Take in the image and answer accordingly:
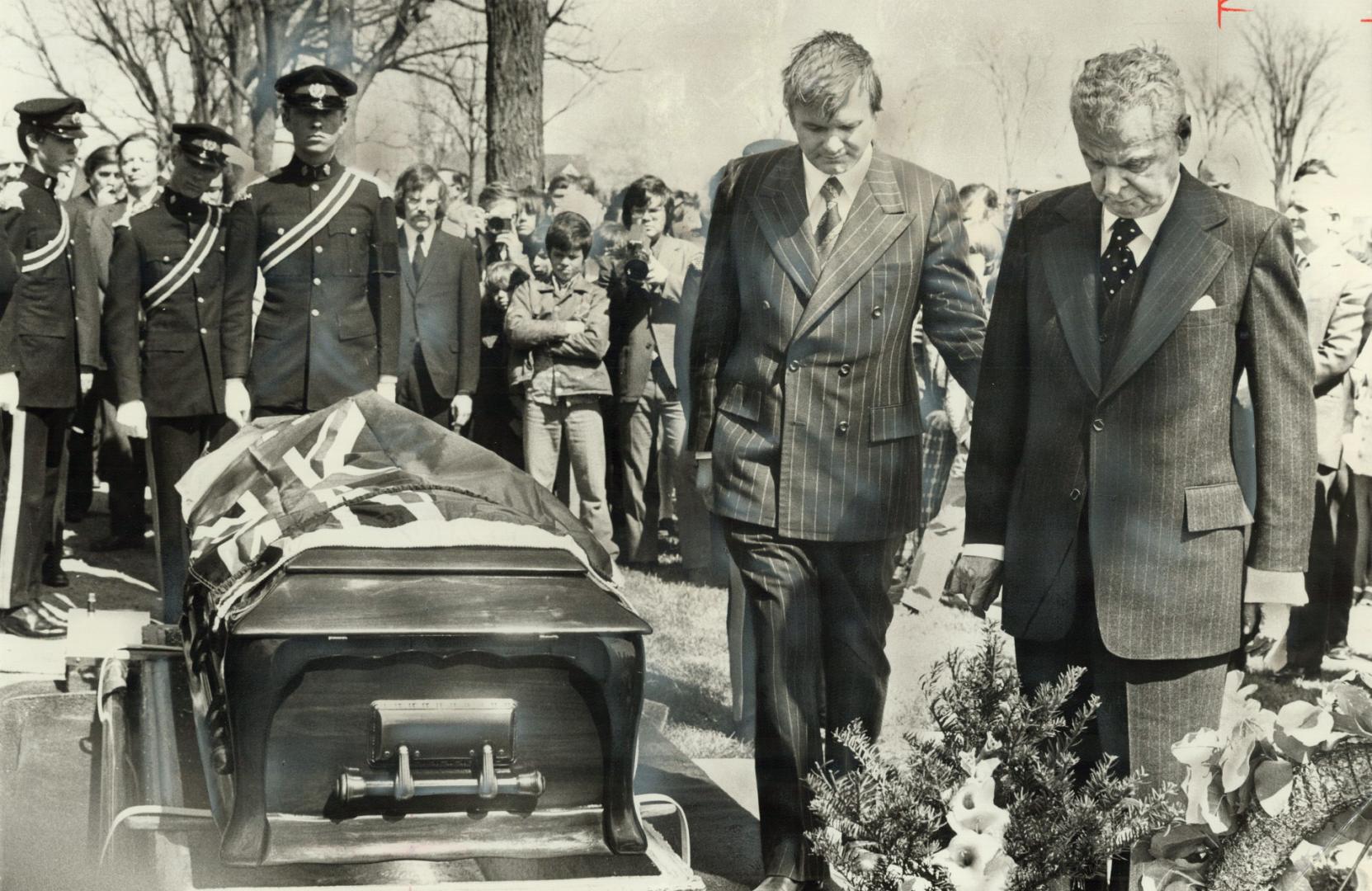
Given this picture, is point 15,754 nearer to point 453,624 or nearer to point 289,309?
point 289,309

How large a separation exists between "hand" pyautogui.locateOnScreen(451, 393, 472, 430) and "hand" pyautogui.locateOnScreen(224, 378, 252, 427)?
56 centimetres

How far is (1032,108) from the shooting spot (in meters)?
3.89

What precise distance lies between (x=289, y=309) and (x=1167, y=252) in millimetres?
2227

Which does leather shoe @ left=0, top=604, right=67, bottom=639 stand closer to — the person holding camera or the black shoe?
the black shoe

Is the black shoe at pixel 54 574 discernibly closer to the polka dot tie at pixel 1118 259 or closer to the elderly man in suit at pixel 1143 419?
the elderly man in suit at pixel 1143 419

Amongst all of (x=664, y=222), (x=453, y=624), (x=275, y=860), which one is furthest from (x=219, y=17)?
(x=275, y=860)

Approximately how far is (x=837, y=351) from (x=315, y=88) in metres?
1.45

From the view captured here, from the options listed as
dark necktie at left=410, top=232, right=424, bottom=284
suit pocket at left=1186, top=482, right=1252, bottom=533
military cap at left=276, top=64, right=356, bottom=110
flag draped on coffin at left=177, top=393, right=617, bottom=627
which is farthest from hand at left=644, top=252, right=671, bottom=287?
suit pocket at left=1186, top=482, right=1252, bottom=533

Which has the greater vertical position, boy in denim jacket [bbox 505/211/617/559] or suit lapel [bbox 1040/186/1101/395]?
suit lapel [bbox 1040/186/1101/395]

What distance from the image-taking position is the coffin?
2766 mm

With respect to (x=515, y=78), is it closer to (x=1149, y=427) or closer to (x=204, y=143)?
(x=204, y=143)

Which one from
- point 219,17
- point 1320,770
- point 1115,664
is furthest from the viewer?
point 219,17

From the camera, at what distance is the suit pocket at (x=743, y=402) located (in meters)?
3.42

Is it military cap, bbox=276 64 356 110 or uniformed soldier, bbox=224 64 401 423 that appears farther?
uniformed soldier, bbox=224 64 401 423
